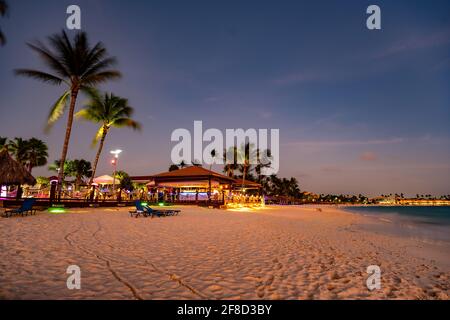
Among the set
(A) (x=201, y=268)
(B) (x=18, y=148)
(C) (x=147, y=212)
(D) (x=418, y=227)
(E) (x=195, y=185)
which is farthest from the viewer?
(B) (x=18, y=148)

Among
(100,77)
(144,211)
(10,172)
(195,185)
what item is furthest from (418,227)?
(10,172)

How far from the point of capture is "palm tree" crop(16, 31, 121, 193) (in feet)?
57.4

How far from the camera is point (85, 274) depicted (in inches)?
169

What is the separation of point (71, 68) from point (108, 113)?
22.3 ft

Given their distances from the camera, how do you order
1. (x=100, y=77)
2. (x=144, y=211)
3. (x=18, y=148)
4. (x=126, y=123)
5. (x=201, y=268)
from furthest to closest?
(x=18, y=148) < (x=126, y=123) < (x=100, y=77) < (x=144, y=211) < (x=201, y=268)

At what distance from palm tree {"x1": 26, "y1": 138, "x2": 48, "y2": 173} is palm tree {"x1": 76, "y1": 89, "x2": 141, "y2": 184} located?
1084 inches

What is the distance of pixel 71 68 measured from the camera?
1795 centimetres

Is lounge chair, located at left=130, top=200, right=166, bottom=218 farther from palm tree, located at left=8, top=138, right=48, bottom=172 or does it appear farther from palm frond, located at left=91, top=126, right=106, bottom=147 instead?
palm tree, located at left=8, top=138, right=48, bottom=172

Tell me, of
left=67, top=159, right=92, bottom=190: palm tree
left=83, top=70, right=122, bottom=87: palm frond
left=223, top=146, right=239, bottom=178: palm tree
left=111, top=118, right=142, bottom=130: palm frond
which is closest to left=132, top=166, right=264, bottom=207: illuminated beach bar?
left=111, top=118, right=142, bottom=130: palm frond

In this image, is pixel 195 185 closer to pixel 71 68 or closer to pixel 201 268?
pixel 71 68

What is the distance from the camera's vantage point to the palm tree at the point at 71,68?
17500 mm

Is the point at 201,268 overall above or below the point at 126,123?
below
